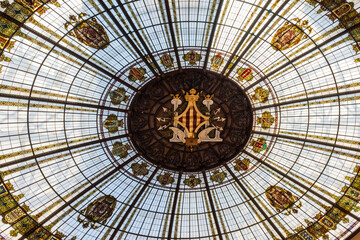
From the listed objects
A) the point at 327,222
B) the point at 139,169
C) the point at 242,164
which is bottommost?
the point at 327,222

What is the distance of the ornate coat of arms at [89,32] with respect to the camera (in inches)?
595

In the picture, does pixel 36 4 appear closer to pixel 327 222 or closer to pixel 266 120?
pixel 266 120

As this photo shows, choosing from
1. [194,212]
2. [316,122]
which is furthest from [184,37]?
[194,212]

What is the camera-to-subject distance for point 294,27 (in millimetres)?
16094

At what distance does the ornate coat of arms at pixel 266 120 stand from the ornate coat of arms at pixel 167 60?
8262mm

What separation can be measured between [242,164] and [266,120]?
413 cm

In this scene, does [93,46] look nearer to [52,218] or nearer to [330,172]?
[52,218]

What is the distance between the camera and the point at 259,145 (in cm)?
2009

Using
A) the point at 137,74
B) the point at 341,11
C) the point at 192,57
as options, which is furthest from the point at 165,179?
the point at 341,11

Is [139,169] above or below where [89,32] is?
below

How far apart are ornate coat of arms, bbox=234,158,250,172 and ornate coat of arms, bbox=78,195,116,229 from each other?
1037 centimetres

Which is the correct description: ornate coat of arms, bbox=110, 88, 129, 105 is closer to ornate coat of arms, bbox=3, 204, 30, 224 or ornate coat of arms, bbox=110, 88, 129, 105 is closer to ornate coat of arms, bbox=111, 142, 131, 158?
ornate coat of arms, bbox=111, 142, 131, 158

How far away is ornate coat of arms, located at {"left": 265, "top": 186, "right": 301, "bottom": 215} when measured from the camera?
1905cm

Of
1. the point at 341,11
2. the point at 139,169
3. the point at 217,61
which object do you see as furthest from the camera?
the point at 139,169
